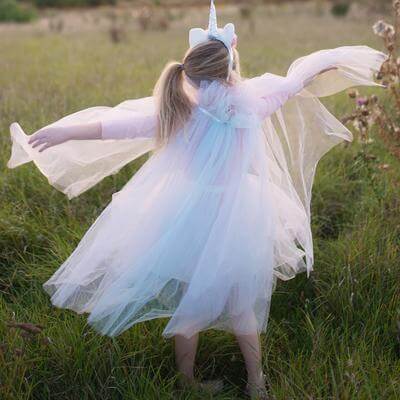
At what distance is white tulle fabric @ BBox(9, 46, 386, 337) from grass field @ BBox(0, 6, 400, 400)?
18cm

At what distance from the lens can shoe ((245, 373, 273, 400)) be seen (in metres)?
2.04

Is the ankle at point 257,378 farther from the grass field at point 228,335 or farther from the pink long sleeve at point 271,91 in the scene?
the pink long sleeve at point 271,91

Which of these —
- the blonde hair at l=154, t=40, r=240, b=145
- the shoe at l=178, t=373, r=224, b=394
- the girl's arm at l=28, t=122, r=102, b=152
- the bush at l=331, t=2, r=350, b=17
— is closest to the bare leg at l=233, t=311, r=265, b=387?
the shoe at l=178, t=373, r=224, b=394

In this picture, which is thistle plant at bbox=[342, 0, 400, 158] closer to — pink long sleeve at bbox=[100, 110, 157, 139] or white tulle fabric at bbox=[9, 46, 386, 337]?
white tulle fabric at bbox=[9, 46, 386, 337]

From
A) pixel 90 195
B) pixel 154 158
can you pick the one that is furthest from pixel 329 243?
pixel 90 195

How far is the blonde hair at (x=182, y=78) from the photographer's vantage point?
7.25 feet

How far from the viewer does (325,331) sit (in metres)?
2.39

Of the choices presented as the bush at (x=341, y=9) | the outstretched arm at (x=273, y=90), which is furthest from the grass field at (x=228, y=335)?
the bush at (x=341, y=9)

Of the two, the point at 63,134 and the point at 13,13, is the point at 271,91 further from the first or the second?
the point at 13,13

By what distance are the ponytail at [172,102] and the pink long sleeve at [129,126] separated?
4 centimetres

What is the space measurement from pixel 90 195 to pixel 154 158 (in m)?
1.11

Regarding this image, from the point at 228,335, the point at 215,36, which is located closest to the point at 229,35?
the point at 215,36

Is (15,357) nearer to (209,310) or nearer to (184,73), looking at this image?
(209,310)

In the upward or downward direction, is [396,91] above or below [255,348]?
above
